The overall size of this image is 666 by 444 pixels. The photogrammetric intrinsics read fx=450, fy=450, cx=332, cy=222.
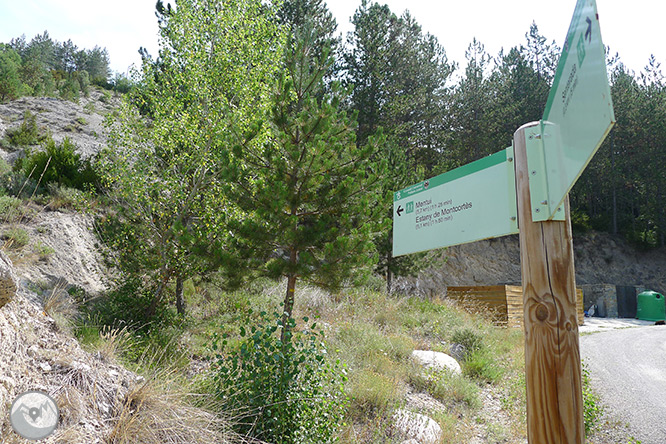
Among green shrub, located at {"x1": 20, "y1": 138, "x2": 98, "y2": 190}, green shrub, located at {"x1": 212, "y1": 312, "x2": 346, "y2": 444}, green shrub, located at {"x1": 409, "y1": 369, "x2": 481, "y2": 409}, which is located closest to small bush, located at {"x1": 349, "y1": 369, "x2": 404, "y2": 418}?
green shrub, located at {"x1": 212, "y1": 312, "x2": 346, "y2": 444}

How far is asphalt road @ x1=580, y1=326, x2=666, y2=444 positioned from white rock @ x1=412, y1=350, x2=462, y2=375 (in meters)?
2.09

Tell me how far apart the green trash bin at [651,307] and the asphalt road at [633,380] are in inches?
546

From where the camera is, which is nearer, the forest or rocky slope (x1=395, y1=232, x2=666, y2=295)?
the forest

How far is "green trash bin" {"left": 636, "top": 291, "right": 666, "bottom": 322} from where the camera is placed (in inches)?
927

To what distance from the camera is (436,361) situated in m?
7.26

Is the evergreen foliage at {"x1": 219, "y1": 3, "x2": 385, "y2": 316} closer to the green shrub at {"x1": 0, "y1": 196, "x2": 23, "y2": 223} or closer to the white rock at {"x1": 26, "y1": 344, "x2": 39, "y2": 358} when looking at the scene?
the white rock at {"x1": 26, "y1": 344, "x2": 39, "y2": 358}

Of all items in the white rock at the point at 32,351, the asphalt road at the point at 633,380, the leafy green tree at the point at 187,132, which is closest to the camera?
the white rock at the point at 32,351

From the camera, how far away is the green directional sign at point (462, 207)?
2387mm

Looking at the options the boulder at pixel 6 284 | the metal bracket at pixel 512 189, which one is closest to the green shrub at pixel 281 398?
the boulder at pixel 6 284

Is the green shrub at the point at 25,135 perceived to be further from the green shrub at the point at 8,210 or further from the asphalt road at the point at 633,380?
the asphalt road at the point at 633,380

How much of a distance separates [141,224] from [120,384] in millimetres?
6129

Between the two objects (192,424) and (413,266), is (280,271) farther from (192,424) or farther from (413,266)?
(413,266)

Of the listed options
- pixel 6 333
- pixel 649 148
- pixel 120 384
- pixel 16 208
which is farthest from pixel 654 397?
pixel 649 148

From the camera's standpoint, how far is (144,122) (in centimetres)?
991
